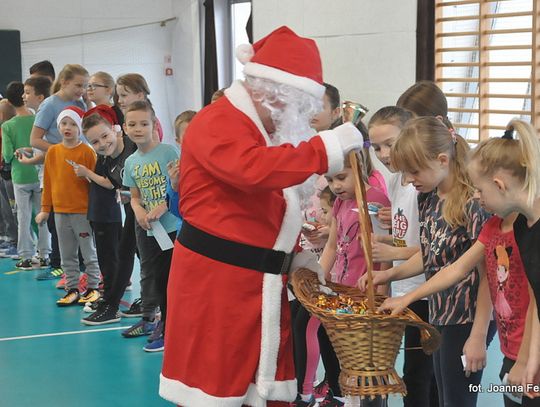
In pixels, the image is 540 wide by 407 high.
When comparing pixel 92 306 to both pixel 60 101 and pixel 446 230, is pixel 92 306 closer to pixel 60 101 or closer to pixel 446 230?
pixel 60 101

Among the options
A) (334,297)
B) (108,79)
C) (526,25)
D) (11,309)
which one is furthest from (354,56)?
(334,297)

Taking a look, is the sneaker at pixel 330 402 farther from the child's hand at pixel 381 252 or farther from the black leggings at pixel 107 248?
the black leggings at pixel 107 248

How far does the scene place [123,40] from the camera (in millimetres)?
11641

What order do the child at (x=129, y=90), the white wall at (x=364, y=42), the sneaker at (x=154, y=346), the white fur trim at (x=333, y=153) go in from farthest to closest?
the white wall at (x=364, y=42), the child at (x=129, y=90), the sneaker at (x=154, y=346), the white fur trim at (x=333, y=153)

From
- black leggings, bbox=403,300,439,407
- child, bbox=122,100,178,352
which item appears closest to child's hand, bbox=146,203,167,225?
child, bbox=122,100,178,352

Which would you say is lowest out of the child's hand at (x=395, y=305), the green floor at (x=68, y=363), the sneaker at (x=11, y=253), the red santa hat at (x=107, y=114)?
the green floor at (x=68, y=363)

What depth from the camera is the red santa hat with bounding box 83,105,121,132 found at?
5191 millimetres

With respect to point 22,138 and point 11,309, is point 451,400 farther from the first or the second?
point 22,138

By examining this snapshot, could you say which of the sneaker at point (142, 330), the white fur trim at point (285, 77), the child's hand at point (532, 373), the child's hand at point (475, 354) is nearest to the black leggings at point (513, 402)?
the child's hand at point (532, 373)

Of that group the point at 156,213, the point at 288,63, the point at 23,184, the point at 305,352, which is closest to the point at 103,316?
the point at 156,213

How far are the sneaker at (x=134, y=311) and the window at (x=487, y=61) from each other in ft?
9.52

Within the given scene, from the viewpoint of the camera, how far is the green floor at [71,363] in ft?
13.0

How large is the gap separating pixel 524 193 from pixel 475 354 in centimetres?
57

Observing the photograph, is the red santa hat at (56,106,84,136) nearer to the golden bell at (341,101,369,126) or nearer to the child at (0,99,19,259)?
the child at (0,99,19,259)
